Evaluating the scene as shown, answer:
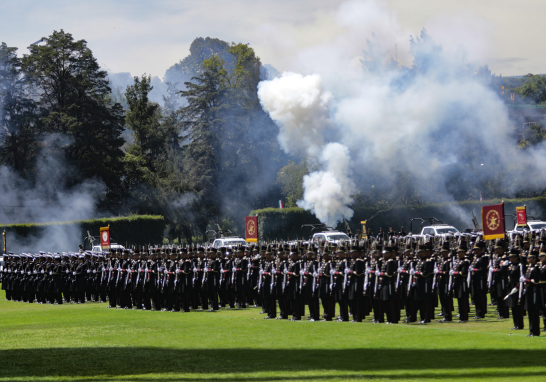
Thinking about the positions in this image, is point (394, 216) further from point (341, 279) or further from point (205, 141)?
point (341, 279)

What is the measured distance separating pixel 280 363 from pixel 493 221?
1120cm

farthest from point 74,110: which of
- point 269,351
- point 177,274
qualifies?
point 269,351

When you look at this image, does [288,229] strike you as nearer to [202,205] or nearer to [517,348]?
[202,205]

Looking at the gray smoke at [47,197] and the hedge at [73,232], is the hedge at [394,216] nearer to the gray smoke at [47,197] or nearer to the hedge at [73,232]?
the hedge at [73,232]

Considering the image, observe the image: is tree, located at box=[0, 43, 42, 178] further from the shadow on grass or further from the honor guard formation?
the shadow on grass

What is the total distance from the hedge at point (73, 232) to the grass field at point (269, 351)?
35482 mm

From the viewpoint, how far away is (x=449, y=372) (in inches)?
425

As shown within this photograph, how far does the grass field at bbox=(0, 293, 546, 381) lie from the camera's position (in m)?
11.2

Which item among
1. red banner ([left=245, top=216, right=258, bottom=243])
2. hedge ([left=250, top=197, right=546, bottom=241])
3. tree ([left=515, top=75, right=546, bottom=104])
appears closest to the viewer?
red banner ([left=245, top=216, right=258, bottom=243])

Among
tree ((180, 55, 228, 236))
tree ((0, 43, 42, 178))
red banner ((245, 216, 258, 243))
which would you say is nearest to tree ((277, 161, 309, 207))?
tree ((180, 55, 228, 236))

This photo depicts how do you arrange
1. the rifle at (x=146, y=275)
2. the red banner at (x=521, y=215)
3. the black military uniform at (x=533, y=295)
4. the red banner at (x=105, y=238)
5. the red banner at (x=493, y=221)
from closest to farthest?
the black military uniform at (x=533, y=295)
the red banner at (x=493, y=221)
the rifle at (x=146, y=275)
the red banner at (x=105, y=238)
the red banner at (x=521, y=215)

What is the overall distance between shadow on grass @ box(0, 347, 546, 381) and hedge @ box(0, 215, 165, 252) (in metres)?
41.1

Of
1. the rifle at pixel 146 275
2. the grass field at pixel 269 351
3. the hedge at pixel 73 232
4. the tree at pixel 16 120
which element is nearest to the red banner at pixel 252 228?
the rifle at pixel 146 275

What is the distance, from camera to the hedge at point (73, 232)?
53.6 metres
